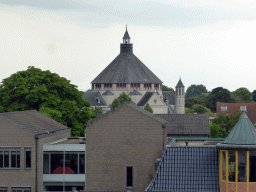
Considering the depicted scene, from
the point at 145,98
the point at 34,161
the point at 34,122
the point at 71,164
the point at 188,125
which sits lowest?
the point at 71,164

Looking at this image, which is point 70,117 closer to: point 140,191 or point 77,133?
point 77,133

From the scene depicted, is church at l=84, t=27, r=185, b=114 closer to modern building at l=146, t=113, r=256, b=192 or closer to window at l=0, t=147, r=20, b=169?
window at l=0, t=147, r=20, b=169

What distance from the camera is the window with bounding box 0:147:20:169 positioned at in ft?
127

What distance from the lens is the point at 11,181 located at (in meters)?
38.7

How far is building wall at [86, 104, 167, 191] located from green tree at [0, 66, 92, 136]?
79.2ft

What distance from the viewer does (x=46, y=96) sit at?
219 ft

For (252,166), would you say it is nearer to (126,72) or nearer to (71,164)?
(71,164)

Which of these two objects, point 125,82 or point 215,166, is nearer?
point 215,166

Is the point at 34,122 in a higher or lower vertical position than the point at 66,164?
higher

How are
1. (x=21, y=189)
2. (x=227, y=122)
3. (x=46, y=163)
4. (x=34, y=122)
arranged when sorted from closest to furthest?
(x=21, y=189) → (x=46, y=163) → (x=34, y=122) → (x=227, y=122)

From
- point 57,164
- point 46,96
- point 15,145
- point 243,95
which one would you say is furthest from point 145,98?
point 15,145

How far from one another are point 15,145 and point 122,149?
6701 mm

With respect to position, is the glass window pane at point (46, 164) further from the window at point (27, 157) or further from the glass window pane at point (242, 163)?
the glass window pane at point (242, 163)

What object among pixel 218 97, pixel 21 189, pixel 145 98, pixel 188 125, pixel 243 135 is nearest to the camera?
pixel 243 135
